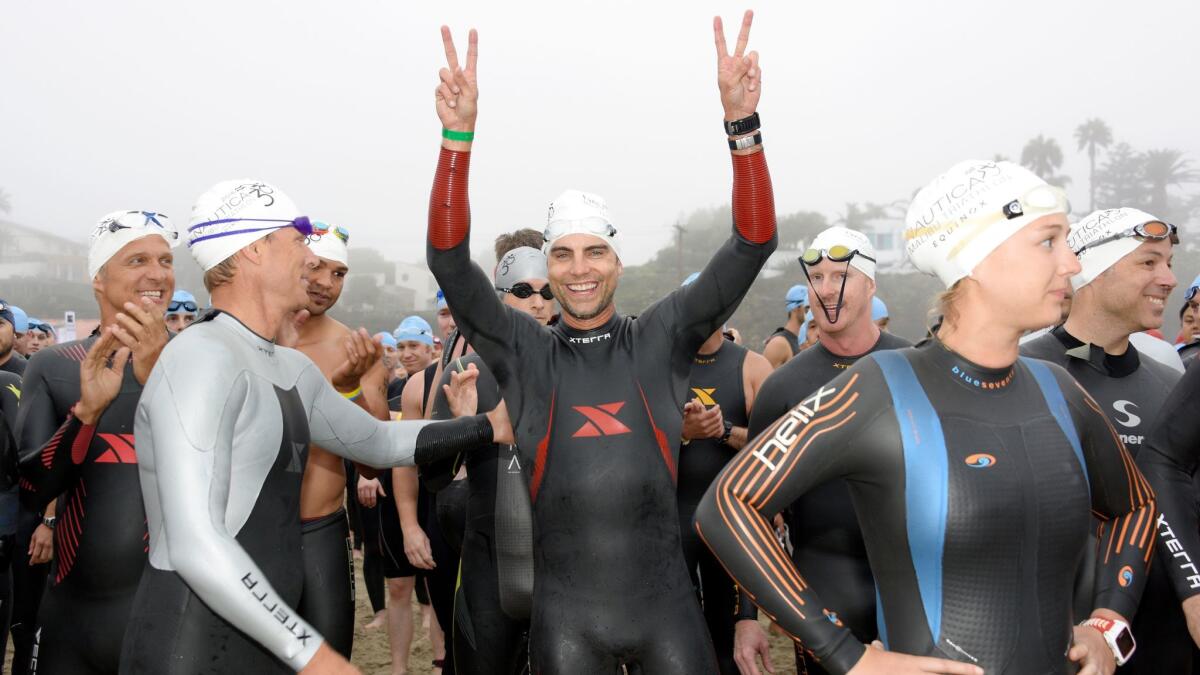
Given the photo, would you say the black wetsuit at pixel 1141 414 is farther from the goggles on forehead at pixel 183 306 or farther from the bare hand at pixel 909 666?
the goggles on forehead at pixel 183 306

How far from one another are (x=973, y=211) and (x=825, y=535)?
217cm

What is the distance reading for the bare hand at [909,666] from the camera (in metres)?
2.24

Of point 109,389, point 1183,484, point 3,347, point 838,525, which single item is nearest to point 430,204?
point 109,389

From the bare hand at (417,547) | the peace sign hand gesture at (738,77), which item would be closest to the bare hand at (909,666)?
the peace sign hand gesture at (738,77)

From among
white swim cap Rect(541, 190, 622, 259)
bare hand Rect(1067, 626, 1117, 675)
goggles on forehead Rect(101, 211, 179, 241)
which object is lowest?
bare hand Rect(1067, 626, 1117, 675)

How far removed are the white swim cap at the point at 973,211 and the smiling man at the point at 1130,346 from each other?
5.74 feet

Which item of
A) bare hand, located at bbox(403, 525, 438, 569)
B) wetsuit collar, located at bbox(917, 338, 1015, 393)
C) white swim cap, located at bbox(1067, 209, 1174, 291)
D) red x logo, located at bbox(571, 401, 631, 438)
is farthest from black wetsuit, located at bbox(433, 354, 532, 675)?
white swim cap, located at bbox(1067, 209, 1174, 291)

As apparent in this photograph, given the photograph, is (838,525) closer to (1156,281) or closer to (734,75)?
(1156,281)

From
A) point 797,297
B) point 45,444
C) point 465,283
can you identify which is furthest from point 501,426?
point 797,297

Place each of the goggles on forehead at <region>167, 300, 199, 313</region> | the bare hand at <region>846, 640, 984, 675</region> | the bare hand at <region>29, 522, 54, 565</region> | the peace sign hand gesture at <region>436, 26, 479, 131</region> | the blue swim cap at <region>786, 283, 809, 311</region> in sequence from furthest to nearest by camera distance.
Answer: the blue swim cap at <region>786, 283, 809, 311</region>
the goggles on forehead at <region>167, 300, 199, 313</region>
the bare hand at <region>29, 522, 54, 565</region>
the peace sign hand gesture at <region>436, 26, 479, 131</region>
the bare hand at <region>846, 640, 984, 675</region>

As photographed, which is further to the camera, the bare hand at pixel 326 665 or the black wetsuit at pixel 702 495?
the black wetsuit at pixel 702 495

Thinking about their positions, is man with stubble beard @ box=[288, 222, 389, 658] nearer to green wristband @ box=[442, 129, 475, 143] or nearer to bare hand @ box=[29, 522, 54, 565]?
green wristband @ box=[442, 129, 475, 143]

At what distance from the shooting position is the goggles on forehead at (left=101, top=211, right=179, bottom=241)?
411 centimetres

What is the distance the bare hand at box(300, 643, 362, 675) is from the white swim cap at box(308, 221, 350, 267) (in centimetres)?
330
